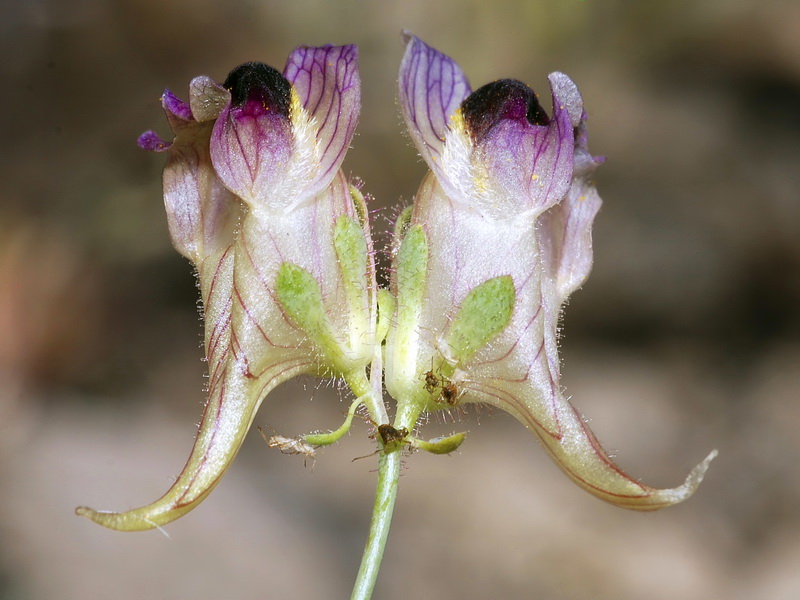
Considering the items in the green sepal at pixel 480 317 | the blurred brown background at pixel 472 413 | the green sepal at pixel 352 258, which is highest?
the green sepal at pixel 352 258

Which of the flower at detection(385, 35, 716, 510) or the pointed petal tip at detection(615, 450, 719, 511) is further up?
the flower at detection(385, 35, 716, 510)

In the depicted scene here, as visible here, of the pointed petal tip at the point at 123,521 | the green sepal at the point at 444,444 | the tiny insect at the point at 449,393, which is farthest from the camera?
the tiny insect at the point at 449,393

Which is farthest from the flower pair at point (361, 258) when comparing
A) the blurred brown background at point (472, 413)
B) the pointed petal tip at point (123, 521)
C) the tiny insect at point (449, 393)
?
the blurred brown background at point (472, 413)

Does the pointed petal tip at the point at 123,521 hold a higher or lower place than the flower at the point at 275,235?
lower

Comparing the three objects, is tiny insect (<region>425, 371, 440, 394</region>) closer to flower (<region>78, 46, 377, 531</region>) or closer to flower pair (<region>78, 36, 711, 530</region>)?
flower pair (<region>78, 36, 711, 530</region>)

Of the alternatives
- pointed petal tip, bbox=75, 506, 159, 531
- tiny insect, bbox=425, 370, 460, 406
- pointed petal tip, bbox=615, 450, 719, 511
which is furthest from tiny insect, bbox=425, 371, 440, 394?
pointed petal tip, bbox=75, 506, 159, 531

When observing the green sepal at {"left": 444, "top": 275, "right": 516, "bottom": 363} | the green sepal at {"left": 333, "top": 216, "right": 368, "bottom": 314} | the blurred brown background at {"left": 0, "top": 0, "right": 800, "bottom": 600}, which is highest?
the green sepal at {"left": 333, "top": 216, "right": 368, "bottom": 314}

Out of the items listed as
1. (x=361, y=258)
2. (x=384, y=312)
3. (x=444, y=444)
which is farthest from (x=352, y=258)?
(x=444, y=444)

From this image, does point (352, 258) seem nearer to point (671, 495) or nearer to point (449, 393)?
point (449, 393)

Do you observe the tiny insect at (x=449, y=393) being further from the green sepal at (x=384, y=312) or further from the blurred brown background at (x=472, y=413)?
the blurred brown background at (x=472, y=413)
